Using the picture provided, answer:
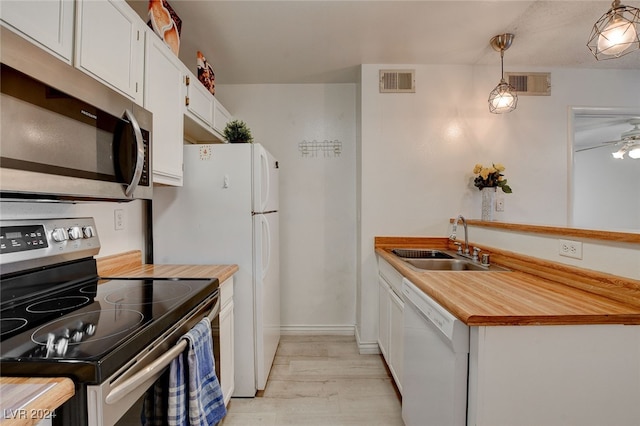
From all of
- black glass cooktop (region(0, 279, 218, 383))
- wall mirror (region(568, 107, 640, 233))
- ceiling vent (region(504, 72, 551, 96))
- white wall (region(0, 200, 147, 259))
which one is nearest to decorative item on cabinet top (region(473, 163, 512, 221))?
ceiling vent (region(504, 72, 551, 96))

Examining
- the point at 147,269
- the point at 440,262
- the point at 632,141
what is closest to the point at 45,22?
the point at 147,269

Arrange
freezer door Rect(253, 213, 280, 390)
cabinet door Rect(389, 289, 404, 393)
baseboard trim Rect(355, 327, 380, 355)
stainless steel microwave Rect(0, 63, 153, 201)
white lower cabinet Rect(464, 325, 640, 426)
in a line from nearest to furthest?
stainless steel microwave Rect(0, 63, 153, 201) < white lower cabinet Rect(464, 325, 640, 426) < cabinet door Rect(389, 289, 404, 393) < freezer door Rect(253, 213, 280, 390) < baseboard trim Rect(355, 327, 380, 355)

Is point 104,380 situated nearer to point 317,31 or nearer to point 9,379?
point 9,379

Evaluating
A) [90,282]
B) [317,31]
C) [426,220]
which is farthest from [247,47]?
[426,220]

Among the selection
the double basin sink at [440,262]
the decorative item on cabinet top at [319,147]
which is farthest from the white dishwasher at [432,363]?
the decorative item on cabinet top at [319,147]

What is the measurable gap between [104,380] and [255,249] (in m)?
1.23

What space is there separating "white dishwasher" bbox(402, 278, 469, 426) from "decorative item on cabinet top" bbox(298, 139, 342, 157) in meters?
1.72

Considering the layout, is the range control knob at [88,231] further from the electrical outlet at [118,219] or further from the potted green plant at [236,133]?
the potted green plant at [236,133]

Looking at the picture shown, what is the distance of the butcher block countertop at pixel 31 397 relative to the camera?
50 cm

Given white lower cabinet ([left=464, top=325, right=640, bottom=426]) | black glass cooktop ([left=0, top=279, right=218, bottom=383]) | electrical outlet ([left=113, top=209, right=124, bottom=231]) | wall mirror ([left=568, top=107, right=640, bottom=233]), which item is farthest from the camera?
wall mirror ([left=568, top=107, right=640, bottom=233])

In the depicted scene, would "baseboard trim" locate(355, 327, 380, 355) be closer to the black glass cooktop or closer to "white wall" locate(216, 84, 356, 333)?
"white wall" locate(216, 84, 356, 333)

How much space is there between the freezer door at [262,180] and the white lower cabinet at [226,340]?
0.53m

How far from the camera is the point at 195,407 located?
1018 millimetres

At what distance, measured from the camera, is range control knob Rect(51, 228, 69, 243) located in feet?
3.67
